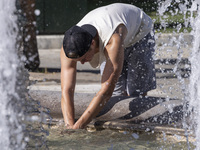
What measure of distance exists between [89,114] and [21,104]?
2.79ft

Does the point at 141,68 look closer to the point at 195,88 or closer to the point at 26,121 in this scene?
the point at 195,88

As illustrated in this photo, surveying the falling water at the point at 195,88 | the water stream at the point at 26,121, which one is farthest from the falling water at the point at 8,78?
the falling water at the point at 195,88

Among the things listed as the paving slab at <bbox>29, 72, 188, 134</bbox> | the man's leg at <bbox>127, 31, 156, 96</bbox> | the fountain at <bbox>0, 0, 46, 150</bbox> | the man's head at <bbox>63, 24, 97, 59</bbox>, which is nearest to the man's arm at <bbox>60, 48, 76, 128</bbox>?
the paving slab at <bbox>29, 72, 188, 134</bbox>

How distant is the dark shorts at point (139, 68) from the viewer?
4.38 meters

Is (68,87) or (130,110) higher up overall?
(68,87)

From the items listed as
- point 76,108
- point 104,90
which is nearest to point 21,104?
point 104,90

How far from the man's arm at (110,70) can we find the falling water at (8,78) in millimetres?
932

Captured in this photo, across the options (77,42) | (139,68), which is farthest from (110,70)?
(139,68)

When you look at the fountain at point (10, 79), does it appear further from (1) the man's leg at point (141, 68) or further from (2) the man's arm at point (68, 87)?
(1) the man's leg at point (141, 68)

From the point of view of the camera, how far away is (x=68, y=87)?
12.8 ft

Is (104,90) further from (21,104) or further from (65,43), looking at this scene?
(21,104)

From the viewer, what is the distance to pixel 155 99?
414 cm

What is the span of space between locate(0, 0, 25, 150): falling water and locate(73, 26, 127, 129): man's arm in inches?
36.7

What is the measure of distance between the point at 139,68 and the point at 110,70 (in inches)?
34.7
